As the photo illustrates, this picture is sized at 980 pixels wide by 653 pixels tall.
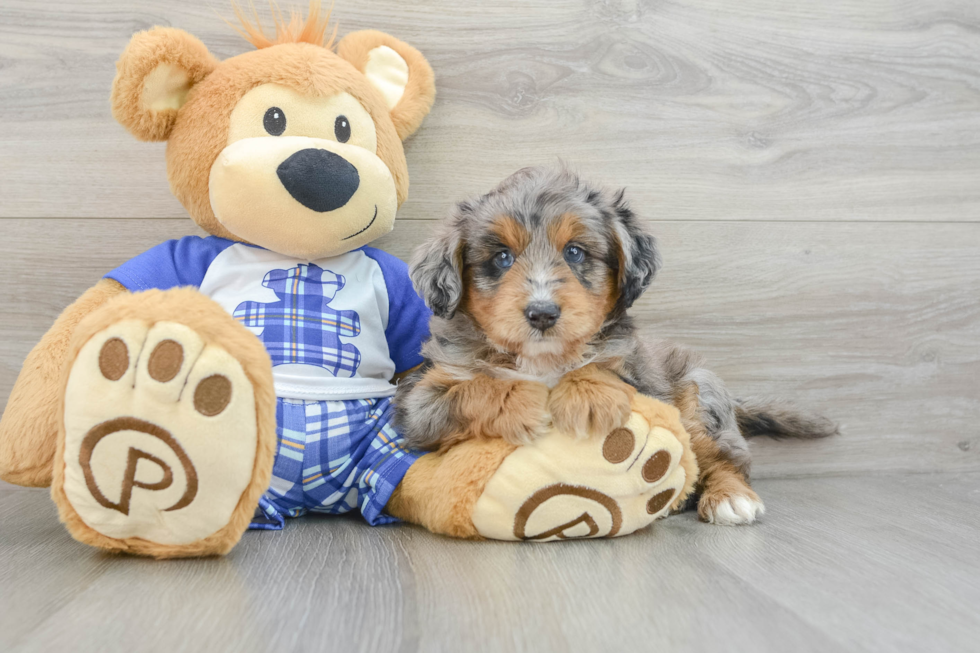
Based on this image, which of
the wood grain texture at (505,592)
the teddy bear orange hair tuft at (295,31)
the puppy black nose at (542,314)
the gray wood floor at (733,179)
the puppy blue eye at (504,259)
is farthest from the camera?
the gray wood floor at (733,179)

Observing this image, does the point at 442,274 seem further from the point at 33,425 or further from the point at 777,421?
the point at 777,421

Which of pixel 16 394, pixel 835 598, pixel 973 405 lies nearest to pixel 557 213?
pixel 835 598

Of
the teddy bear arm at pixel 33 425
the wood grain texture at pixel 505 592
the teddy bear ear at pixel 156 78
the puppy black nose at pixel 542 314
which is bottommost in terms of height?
the wood grain texture at pixel 505 592

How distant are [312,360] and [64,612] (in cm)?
81

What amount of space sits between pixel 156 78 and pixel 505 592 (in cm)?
154

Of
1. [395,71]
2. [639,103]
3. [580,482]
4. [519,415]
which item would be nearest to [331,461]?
[519,415]

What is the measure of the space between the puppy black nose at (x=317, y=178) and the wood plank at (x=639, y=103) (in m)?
0.56

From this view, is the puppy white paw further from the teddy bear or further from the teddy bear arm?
the teddy bear arm

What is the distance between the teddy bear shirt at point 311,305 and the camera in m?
1.84

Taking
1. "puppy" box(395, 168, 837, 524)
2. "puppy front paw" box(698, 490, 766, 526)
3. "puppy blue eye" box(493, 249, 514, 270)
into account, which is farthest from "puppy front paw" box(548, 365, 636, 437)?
"puppy front paw" box(698, 490, 766, 526)

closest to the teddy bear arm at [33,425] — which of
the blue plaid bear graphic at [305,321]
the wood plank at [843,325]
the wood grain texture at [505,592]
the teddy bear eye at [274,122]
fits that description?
the wood grain texture at [505,592]

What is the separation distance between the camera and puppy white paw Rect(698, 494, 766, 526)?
6.17 feet

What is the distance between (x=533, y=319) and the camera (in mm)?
1548

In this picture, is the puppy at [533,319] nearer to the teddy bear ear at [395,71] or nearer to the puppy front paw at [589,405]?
the puppy front paw at [589,405]
